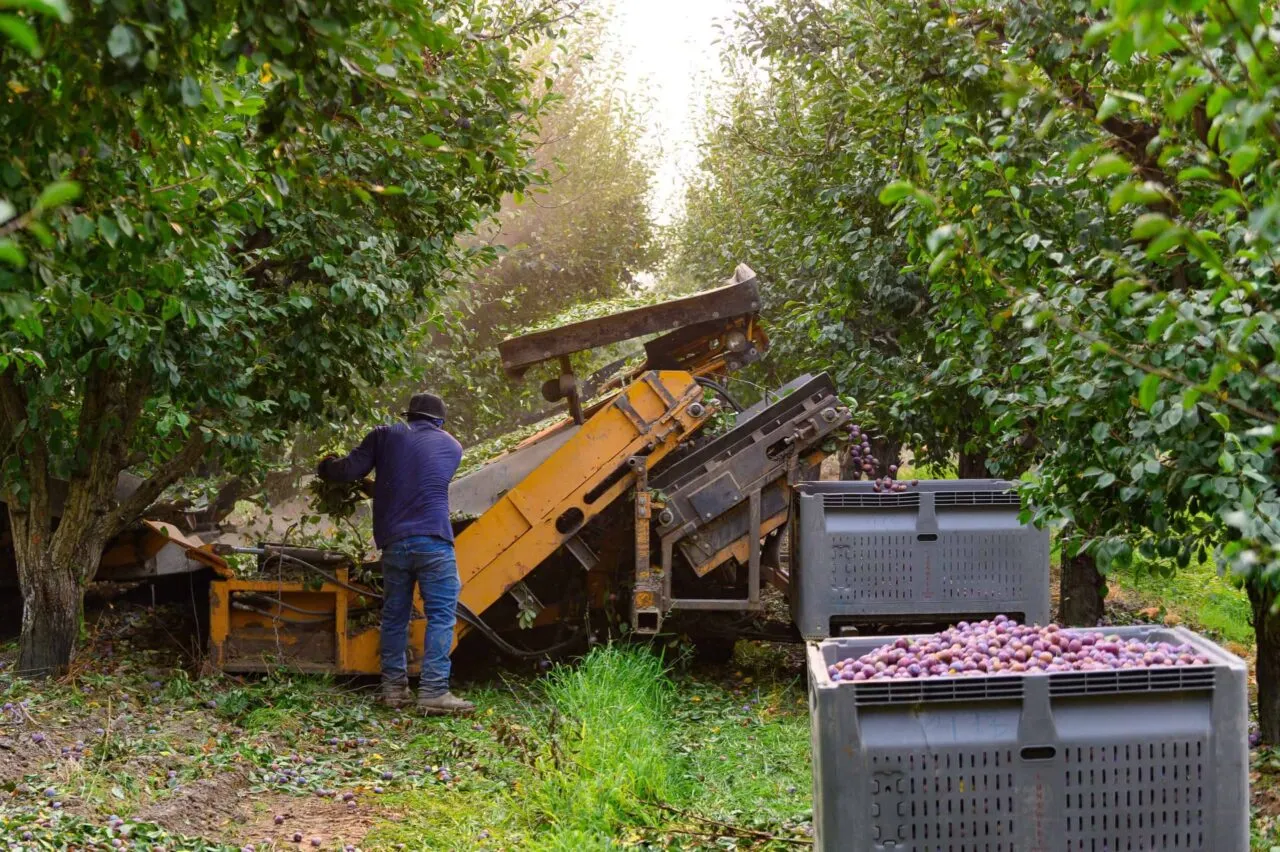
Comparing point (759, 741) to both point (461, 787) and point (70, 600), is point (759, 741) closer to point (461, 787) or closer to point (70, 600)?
point (461, 787)

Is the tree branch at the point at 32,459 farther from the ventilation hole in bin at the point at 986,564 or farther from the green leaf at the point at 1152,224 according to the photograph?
the green leaf at the point at 1152,224

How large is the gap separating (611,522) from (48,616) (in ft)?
10.4

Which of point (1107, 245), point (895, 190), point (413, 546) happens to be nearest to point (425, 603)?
point (413, 546)

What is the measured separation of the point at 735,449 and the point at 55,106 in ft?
17.5

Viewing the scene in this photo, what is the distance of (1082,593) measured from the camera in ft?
31.6

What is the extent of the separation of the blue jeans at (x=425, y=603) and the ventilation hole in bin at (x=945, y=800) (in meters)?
4.14

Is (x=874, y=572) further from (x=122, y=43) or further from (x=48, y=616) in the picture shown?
(x=122, y=43)

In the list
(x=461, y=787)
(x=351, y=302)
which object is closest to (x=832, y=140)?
(x=351, y=302)

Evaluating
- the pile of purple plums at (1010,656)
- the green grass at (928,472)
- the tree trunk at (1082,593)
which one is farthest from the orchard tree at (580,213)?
the pile of purple plums at (1010,656)

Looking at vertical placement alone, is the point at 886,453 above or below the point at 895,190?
below

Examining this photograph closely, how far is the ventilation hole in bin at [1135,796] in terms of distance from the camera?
3449mm

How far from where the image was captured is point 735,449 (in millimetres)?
7801

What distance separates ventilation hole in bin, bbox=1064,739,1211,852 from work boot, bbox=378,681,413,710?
447 centimetres

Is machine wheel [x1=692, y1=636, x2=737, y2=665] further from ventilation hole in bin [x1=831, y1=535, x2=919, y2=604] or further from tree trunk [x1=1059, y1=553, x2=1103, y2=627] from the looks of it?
tree trunk [x1=1059, y1=553, x2=1103, y2=627]
